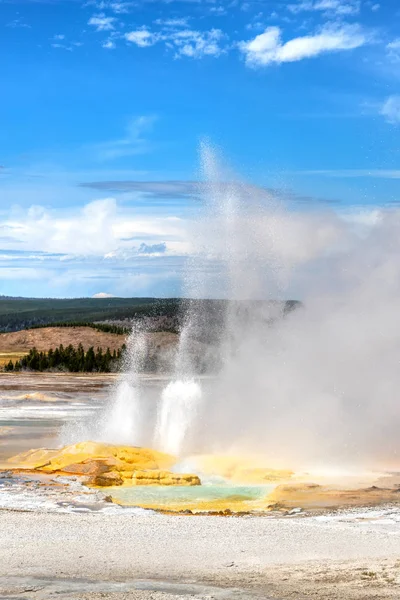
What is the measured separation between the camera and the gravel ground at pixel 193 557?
11469 millimetres

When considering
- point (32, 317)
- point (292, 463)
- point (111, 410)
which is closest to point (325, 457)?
point (292, 463)

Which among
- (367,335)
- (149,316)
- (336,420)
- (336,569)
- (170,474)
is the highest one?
(149,316)

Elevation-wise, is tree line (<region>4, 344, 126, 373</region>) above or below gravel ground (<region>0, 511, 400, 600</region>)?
above

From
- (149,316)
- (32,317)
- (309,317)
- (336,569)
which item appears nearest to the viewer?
(336,569)

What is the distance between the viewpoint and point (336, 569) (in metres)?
12.6

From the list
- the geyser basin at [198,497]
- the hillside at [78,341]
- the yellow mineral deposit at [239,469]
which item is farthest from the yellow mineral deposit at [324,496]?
the hillside at [78,341]

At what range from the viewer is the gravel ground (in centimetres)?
1147

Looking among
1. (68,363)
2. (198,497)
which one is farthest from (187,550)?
(68,363)

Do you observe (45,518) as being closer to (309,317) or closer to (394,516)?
(394,516)

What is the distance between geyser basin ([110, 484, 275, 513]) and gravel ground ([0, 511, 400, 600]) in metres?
1.65

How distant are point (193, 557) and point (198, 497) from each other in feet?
18.9

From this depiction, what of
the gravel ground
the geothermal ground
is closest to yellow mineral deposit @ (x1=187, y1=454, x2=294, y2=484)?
the geothermal ground

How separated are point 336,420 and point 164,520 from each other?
1076 centimetres

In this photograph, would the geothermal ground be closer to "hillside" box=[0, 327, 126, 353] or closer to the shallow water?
the shallow water
